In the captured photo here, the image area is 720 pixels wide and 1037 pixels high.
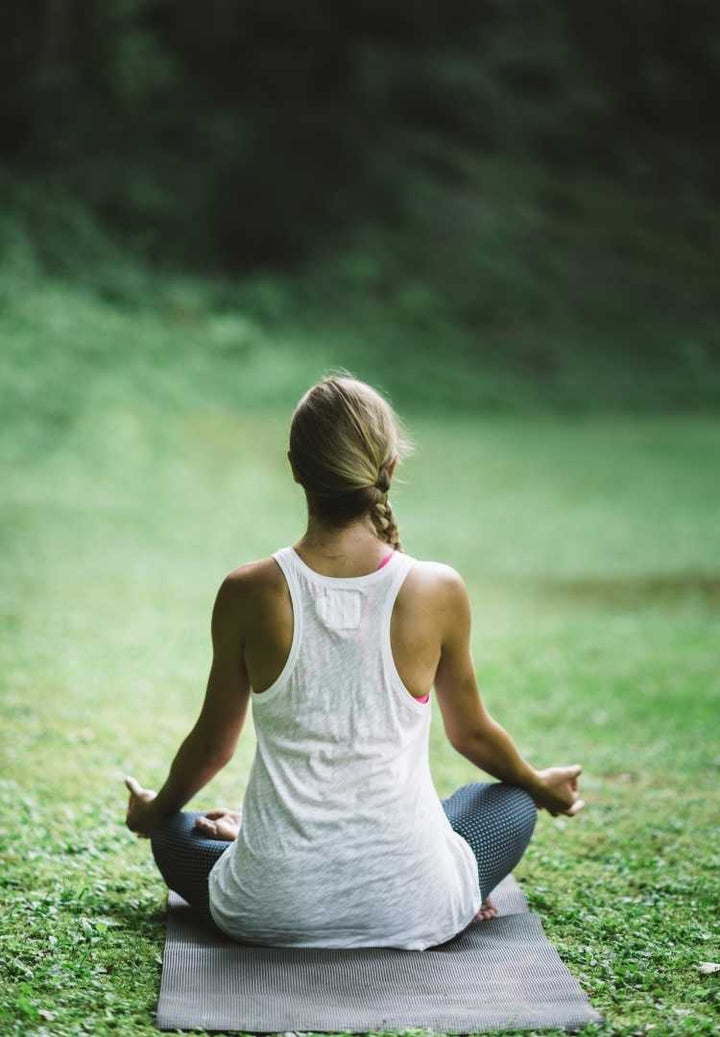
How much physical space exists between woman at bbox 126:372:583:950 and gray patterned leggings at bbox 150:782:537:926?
0.12m

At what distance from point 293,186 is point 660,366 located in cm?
640

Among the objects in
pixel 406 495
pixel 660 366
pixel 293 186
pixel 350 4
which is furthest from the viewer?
pixel 350 4

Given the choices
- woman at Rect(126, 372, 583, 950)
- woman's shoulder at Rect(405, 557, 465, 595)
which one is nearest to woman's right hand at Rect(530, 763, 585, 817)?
woman at Rect(126, 372, 583, 950)

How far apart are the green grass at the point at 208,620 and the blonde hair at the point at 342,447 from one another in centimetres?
112

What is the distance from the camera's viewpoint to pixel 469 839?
10.5ft

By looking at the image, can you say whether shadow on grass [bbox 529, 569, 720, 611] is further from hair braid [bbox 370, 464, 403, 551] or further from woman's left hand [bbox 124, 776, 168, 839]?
hair braid [bbox 370, 464, 403, 551]

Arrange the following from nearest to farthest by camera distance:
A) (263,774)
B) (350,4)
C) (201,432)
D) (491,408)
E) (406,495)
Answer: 1. (263,774)
2. (406,495)
3. (201,432)
4. (491,408)
5. (350,4)

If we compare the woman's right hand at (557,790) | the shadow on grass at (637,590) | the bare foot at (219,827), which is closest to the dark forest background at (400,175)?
the shadow on grass at (637,590)

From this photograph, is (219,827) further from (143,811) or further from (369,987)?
(369,987)

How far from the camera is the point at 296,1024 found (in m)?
2.71

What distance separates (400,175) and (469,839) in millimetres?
19575

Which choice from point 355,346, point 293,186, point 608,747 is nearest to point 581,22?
point 293,186

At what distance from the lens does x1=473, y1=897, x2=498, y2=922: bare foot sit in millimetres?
3296

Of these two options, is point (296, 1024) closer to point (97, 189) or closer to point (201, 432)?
point (201, 432)
